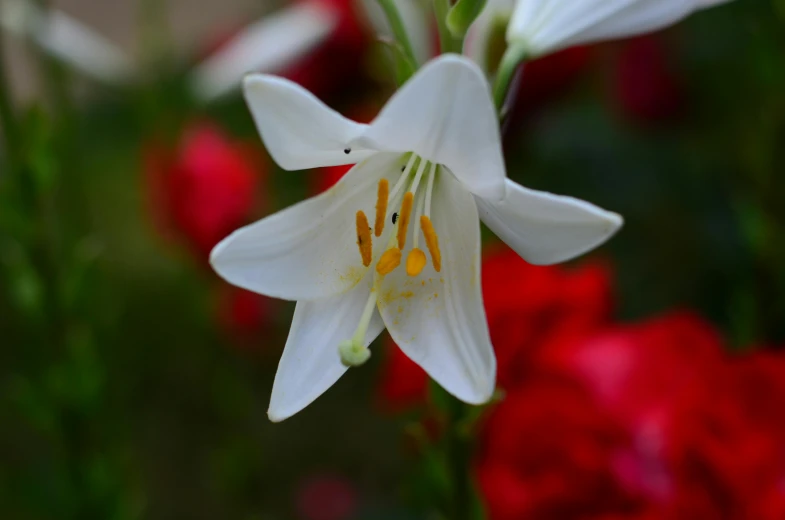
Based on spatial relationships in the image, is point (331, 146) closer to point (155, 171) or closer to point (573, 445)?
point (573, 445)

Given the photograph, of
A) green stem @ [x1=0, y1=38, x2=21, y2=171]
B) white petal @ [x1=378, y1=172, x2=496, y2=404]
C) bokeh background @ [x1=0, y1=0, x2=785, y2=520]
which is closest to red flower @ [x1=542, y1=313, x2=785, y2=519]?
bokeh background @ [x1=0, y1=0, x2=785, y2=520]

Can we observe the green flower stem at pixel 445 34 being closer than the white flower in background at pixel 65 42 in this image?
Yes

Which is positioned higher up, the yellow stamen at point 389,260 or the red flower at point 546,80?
the yellow stamen at point 389,260

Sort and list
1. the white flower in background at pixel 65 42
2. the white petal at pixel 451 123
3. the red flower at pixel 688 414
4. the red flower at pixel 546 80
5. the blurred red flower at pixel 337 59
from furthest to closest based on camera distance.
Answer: the blurred red flower at pixel 337 59, the red flower at pixel 546 80, the white flower in background at pixel 65 42, the red flower at pixel 688 414, the white petal at pixel 451 123

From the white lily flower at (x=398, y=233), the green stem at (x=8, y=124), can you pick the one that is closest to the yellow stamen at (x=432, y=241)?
the white lily flower at (x=398, y=233)

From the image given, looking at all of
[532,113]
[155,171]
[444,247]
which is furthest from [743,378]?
[155,171]

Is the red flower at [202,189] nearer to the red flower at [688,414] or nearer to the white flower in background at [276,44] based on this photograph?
the white flower in background at [276,44]

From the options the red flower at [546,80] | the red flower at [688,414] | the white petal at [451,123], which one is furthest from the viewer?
the red flower at [546,80]

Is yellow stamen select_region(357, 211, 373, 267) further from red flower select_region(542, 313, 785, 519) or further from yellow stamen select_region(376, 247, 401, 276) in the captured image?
red flower select_region(542, 313, 785, 519)
